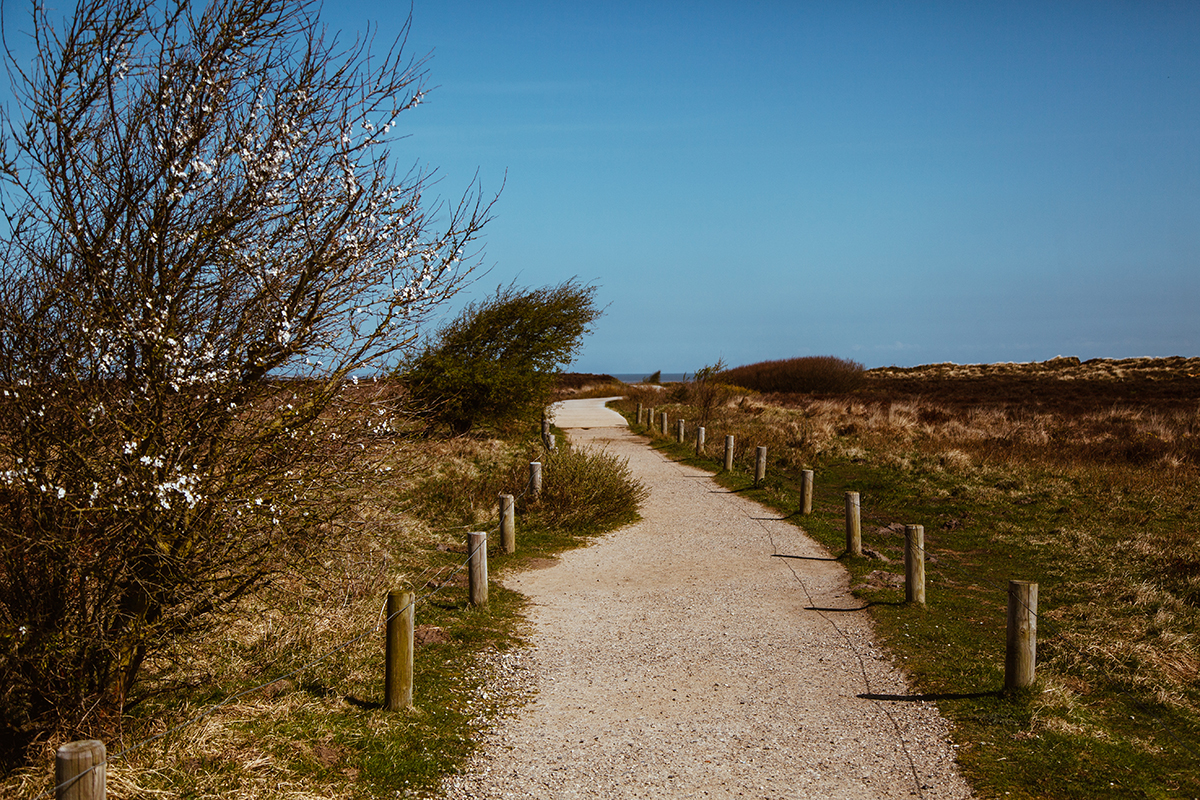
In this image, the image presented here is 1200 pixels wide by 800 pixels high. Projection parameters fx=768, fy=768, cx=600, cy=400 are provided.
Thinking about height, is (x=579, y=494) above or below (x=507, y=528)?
above

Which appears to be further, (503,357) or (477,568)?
(503,357)

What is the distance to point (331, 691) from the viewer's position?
601 centimetres

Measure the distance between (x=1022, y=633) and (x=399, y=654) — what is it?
4916mm

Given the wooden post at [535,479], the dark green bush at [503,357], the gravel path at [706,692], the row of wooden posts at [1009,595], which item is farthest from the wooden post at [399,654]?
the dark green bush at [503,357]

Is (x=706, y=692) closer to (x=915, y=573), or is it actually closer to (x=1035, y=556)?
(x=915, y=573)

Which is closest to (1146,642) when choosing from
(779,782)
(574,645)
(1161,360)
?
(779,782)

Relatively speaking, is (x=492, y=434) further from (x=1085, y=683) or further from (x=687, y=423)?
(x=1085, y=683)

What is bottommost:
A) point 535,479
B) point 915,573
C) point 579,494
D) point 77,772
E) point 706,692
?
point 706,692

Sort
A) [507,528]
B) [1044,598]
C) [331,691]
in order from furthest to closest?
[507,528] → [1044,598] → [331,691]

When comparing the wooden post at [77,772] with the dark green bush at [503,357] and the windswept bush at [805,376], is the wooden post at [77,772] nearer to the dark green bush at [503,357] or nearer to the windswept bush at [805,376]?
the dark green bush at [503,357]

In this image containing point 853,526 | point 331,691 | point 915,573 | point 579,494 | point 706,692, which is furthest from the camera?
point 579,494

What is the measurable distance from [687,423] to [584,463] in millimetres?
13191

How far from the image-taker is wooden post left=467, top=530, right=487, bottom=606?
8.51m

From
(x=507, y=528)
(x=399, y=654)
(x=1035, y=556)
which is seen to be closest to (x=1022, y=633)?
(x=399, y=654)
